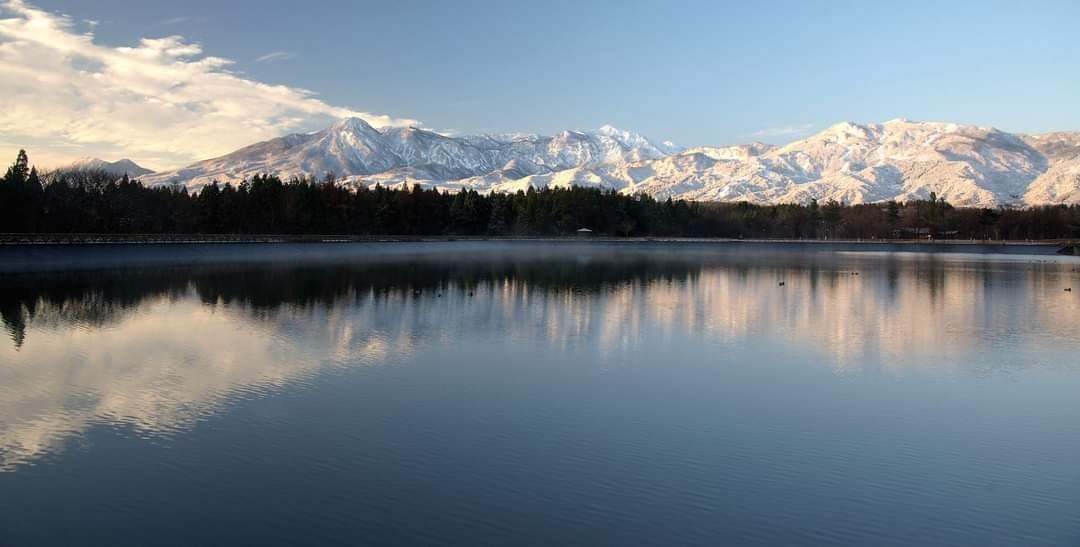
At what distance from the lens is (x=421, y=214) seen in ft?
417

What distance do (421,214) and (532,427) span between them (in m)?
116

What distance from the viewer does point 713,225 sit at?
6516 inches

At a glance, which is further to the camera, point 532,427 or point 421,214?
point 421,214

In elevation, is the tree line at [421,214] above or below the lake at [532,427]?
above

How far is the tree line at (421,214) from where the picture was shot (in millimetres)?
78375

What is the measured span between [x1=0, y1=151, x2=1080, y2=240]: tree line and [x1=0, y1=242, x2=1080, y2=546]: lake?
54.9 metres

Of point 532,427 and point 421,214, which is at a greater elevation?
point 421,214

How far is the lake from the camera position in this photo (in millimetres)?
9406

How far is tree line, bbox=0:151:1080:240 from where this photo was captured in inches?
3086

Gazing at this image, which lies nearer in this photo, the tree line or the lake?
the lake

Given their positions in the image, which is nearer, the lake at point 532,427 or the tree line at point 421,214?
the lake at point 532,427

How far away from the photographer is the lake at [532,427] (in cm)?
941

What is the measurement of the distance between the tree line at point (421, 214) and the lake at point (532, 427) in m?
54.9

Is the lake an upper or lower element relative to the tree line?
lower
